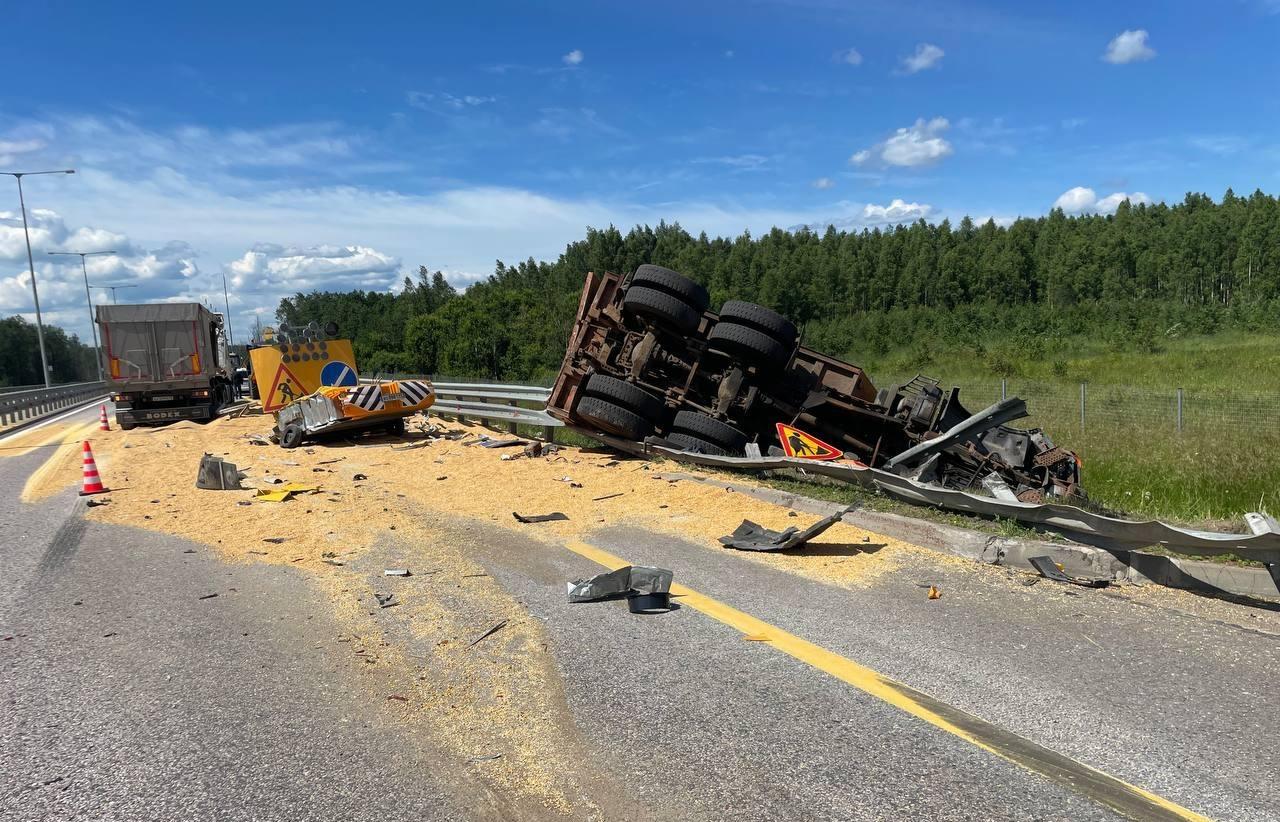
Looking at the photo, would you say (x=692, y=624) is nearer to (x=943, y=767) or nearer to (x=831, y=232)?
(x=943, y=767)

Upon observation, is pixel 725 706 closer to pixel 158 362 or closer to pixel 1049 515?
pixel 1049 515

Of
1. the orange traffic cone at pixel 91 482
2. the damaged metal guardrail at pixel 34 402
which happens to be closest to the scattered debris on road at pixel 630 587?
the orange traffic cone at pixel 91 482

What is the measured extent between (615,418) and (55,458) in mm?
9867

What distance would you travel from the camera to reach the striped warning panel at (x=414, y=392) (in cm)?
1306

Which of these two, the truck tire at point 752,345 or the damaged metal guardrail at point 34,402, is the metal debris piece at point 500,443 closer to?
the truck tire at point 752,345

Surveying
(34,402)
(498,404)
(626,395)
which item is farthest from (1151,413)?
(34,402)

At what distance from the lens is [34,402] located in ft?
85.3

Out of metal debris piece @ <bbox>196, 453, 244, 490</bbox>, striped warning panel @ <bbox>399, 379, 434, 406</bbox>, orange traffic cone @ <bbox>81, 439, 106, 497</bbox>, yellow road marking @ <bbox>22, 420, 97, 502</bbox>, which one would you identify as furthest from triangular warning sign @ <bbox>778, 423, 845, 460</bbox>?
yellow road marking @ <bbox>22, 420, 97, 502</bbox>

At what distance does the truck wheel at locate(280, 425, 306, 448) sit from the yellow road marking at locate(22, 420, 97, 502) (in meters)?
3.13

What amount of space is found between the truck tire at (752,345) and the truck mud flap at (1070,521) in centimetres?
167

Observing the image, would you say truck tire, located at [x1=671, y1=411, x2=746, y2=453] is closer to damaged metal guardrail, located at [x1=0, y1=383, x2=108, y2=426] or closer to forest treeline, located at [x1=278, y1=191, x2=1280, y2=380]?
damaged metal guardrail, located at [x1=0, y1=383, x2=108, y2=426]

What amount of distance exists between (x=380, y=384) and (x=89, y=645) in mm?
8709

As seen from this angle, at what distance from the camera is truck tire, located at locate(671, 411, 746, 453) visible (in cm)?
936

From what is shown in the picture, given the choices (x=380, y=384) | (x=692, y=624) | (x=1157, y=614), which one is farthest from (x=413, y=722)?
(x=380, y=384)
